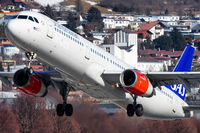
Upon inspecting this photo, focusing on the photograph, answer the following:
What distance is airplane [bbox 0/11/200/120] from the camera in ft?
117

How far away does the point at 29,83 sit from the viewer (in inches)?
1640

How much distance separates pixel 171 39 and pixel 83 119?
141m

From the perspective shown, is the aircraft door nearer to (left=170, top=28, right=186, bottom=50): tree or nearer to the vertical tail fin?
the vertical tail fin

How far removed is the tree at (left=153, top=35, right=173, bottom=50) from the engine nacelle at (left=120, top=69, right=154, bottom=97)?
141161 mm

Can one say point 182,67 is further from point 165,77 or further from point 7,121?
point 7,121

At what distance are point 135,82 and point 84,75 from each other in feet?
10.9

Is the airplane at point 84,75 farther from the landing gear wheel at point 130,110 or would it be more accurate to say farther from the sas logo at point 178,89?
the sas logo at point 178,89

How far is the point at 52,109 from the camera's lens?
63.2 meters

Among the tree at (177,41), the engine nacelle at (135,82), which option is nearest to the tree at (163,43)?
the tree at (177,41)

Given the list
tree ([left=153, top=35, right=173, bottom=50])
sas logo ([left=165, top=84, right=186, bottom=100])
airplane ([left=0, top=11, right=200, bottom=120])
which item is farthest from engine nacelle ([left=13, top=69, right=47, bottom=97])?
tree ([left=153, top=35, right=173, bottom=50])

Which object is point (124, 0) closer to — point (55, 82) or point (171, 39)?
point (171, 39)

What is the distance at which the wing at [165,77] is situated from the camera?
39.2 meters

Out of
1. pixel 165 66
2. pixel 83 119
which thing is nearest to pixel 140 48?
pixel 165 66

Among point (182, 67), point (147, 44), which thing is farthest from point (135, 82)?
point (147, 44)
